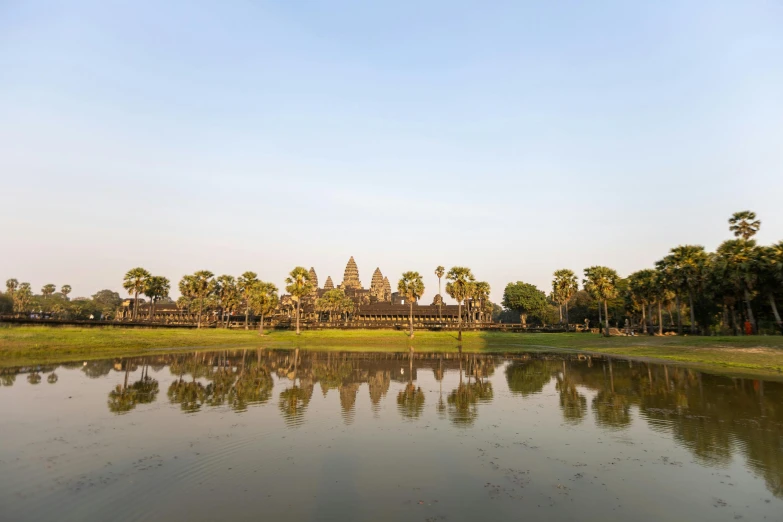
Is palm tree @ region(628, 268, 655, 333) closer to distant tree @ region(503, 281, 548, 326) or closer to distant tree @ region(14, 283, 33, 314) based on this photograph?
distant tree @ region(503, 281, 548, 326)

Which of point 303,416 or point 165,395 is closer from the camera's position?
point 303,416

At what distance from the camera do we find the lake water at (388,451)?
9945 millimetres

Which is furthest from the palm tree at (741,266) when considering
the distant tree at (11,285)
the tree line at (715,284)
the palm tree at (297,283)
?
the distant tree at (11,285)

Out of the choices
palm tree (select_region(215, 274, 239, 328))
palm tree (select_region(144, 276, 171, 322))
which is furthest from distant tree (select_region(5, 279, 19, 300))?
palm tree (select_region(215, 274, 239, 328))

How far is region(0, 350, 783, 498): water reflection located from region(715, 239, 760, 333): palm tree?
913 inches

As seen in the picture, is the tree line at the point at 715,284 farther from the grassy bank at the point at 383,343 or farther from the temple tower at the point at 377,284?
the temple tower at the point at 377,284

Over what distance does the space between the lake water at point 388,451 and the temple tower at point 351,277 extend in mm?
163300

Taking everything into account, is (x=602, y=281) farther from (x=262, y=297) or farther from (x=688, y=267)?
(x=262, y=297)

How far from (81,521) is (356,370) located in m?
28.1

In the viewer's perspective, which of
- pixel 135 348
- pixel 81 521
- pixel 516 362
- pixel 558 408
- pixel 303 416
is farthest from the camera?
pixel 135 348

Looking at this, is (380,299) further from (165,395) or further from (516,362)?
(165,395)

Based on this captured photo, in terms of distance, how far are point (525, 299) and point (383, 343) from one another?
7041 centimetres

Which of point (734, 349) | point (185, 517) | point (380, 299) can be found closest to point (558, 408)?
point (185, 517)

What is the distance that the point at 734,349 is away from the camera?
4138 cm
